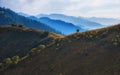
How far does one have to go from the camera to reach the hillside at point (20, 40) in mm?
106875

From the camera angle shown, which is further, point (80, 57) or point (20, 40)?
point (20, 40)

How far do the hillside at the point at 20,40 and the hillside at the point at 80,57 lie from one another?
17471 millimetres

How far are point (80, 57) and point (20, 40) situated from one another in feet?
201

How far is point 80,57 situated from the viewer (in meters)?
69.4

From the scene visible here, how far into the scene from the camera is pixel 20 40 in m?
125

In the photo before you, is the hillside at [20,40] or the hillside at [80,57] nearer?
the hillside at [80,57]

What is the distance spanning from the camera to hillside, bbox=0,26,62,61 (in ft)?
351

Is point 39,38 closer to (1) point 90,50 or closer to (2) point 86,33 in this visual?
(2) point 86,33

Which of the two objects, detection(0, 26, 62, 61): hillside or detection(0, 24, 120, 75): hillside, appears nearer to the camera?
detection(0, 24, 120, 75): hillside

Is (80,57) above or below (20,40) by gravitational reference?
below

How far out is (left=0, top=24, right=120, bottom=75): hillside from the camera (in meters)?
61.4

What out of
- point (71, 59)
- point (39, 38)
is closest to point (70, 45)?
point (71, 59)

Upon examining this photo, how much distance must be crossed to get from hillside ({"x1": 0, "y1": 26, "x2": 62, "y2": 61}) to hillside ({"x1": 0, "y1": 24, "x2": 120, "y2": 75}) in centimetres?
1747

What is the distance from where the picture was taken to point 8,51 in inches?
4456
